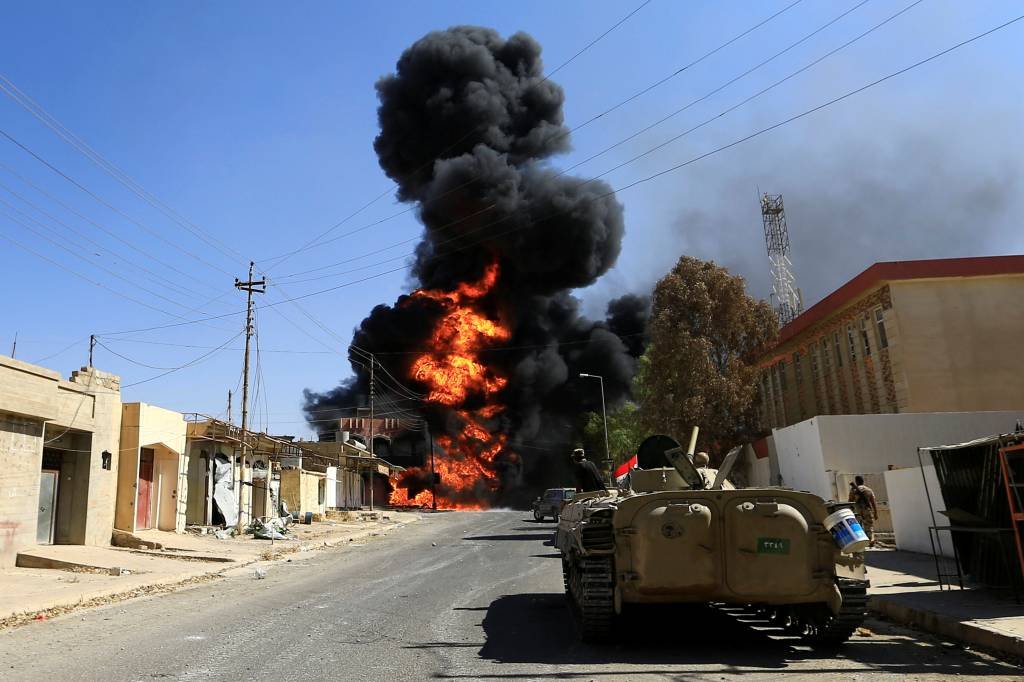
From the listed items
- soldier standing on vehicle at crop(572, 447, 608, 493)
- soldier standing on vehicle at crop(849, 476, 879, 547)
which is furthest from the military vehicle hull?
soldier standing on vehicle at crop(849, 476, 879, 547)

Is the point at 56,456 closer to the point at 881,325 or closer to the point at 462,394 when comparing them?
the point at 881,325

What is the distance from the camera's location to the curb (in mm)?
6086

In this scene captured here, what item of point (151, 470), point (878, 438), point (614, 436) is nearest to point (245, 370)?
point (151, 470)

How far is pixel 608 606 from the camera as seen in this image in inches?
254

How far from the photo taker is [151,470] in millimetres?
23344

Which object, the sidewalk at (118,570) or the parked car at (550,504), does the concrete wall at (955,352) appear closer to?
the parked car at (550,504)

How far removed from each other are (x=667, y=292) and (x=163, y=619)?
23.1 metres

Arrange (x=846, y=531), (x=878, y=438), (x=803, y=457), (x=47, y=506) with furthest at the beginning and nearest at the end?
(x=803, y=457), (x=878, y=438), (x=47, y=506), (x=846, y=531)

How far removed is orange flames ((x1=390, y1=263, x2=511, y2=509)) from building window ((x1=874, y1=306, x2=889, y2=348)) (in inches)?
1369

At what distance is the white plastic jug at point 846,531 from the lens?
6129 millimetres

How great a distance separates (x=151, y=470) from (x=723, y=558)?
21581mm

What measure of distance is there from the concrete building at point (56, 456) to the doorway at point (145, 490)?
2.07 m

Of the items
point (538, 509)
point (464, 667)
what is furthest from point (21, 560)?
point (538, 509)

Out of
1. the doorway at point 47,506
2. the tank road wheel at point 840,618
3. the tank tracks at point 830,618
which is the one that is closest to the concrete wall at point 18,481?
the doorway at point 47,506
